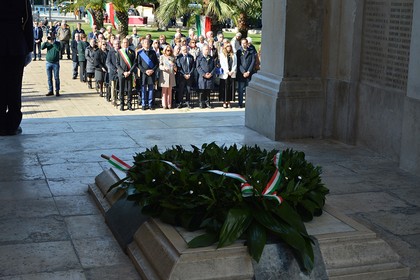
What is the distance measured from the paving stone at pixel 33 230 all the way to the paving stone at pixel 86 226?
6cm

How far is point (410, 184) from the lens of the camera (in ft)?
24.5

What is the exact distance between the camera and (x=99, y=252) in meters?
5.23

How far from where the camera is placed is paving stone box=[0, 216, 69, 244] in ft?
18.0

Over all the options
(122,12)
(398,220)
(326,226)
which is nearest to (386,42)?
(398,220)

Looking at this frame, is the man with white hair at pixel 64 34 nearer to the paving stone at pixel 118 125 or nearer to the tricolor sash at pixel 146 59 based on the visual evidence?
the tricolor sash at pixel 146 59

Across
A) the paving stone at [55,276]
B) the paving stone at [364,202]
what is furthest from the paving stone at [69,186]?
the paving stone at [364,202]

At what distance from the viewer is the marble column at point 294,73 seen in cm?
959

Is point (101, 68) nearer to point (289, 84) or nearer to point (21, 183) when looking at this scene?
point (289, 84)

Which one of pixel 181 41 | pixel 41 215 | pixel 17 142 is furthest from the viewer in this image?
pixel 181 41

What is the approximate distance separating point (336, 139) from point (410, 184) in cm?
238

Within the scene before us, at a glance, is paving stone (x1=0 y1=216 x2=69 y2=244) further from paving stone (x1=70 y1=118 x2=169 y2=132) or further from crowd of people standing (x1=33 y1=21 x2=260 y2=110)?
crowd of people standing (x1=33 y1=21 x2=260 y2=110)

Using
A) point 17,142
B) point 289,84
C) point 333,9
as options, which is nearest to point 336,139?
point 289,84

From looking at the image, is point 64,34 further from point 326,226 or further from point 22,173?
point 326,226

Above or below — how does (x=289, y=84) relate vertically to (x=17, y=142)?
above
